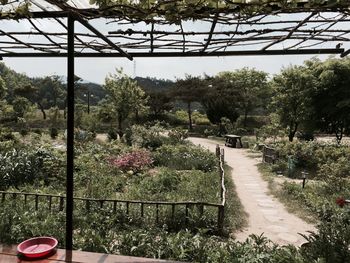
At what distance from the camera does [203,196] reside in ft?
29.3

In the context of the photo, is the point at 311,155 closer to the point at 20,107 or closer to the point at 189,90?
the point at 189,90

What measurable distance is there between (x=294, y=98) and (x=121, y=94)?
36.8ft

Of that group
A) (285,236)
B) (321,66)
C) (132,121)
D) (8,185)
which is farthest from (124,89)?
(285,236)

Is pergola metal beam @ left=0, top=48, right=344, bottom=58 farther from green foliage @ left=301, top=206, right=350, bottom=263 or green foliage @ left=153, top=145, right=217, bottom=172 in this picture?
green foliage @ left=153, top=145, right=217, bottom=172

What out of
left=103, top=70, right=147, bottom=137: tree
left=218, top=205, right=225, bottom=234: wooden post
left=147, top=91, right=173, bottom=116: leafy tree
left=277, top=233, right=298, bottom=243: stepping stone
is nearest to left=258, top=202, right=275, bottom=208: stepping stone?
left=277, top=233, right=298, bottom=243: stepping stone

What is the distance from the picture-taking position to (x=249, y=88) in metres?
36.1

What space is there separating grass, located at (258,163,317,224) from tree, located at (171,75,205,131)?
20.4m

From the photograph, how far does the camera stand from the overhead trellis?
287cm

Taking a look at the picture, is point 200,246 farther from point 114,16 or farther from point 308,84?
point 308,84

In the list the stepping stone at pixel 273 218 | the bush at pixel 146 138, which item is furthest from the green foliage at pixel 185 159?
the stepping stone at pixel 273 218

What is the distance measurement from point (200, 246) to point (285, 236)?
11.1 ft

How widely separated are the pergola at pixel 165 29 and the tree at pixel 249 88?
29.2 meters

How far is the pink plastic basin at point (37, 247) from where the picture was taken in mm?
3123

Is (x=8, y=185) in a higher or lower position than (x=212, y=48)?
lower
